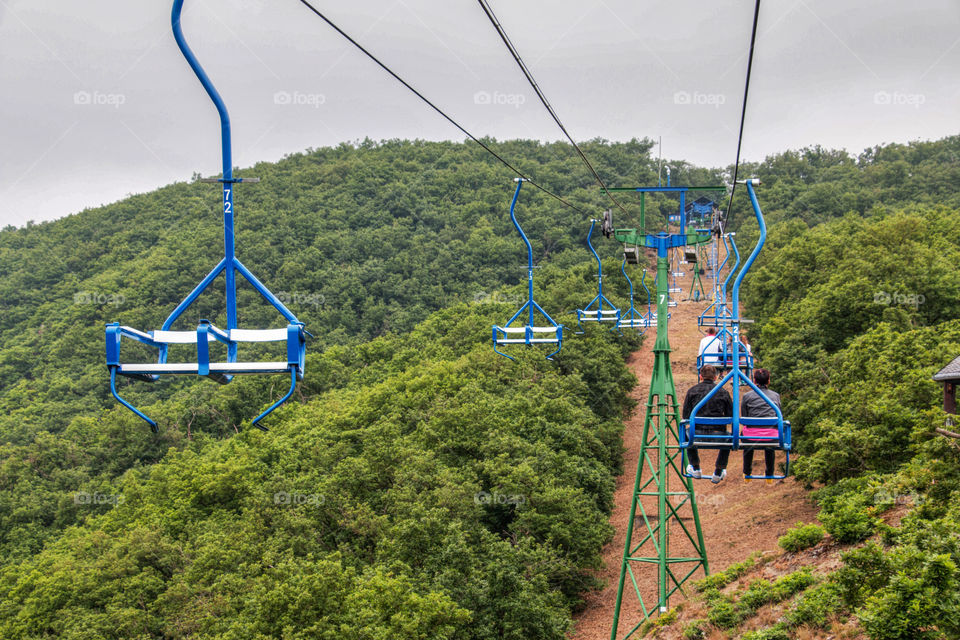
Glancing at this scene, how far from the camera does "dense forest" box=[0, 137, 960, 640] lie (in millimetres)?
21828

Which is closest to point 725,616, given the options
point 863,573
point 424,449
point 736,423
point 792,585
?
point 792,585

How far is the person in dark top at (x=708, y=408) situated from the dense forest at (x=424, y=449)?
2786mm

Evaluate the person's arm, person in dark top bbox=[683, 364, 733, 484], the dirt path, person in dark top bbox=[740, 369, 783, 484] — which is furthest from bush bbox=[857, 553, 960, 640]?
the dirt path

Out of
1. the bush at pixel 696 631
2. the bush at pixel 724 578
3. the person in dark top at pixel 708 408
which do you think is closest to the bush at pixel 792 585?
the bush at pixel 696 631

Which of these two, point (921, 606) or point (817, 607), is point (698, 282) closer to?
point (817, 607)

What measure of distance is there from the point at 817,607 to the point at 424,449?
19015mm

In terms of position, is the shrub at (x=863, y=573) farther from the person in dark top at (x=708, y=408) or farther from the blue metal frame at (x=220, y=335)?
the blue metal frame at (x=220, y=335)

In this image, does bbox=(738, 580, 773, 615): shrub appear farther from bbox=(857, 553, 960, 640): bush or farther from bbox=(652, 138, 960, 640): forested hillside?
bbox=(857, 553, 960, 640): bush

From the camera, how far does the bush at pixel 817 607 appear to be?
14.6 m

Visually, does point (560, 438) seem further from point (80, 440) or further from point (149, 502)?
point (80, 440)

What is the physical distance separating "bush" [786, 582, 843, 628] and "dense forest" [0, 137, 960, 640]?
18 centimetres

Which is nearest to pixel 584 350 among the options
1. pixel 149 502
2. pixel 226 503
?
pixel 226 503

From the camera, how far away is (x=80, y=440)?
56938 mm

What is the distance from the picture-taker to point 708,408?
12.0m
